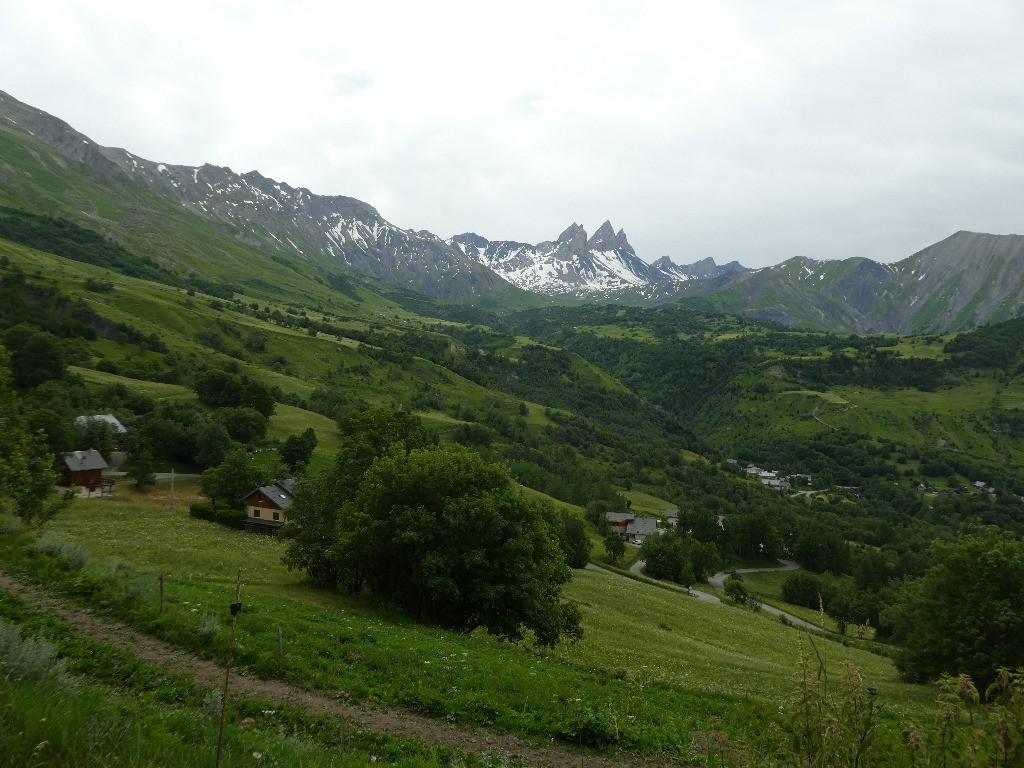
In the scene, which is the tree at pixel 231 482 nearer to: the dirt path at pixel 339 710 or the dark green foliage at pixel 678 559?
the dirt path at pixel 339 710

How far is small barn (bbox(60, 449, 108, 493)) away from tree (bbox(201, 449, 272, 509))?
1267 centimetres

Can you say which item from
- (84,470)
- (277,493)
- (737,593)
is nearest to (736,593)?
(737,593)

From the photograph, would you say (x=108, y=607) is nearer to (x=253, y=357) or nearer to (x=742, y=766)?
(x=742, y=766)

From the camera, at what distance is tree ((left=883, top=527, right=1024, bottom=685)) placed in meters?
31.2

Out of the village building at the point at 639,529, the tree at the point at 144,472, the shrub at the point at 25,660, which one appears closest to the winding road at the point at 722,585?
the village building at the point at 639,529

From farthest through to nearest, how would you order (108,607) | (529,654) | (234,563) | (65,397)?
(65,397) → (234,563) → (529,654) → (108,607)

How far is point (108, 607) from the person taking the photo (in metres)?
17.1

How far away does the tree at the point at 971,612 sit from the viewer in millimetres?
31219

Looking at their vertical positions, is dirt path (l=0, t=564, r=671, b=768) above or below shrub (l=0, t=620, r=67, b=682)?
below

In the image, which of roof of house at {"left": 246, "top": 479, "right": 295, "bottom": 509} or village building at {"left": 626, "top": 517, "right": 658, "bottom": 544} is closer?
roof of house at {"left": 246, "top": 479, "right": 295, "bottom": 509}

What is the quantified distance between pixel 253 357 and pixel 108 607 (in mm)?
187213

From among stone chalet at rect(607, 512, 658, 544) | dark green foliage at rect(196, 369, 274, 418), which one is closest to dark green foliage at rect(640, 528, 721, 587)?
stone chalet at rect(607, 512, 658, 544)

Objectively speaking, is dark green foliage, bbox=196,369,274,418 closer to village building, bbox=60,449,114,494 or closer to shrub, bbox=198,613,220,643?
village building, bbox=60,449,114,494

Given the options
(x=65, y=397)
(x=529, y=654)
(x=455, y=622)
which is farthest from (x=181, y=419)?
(x=529, y=654)
